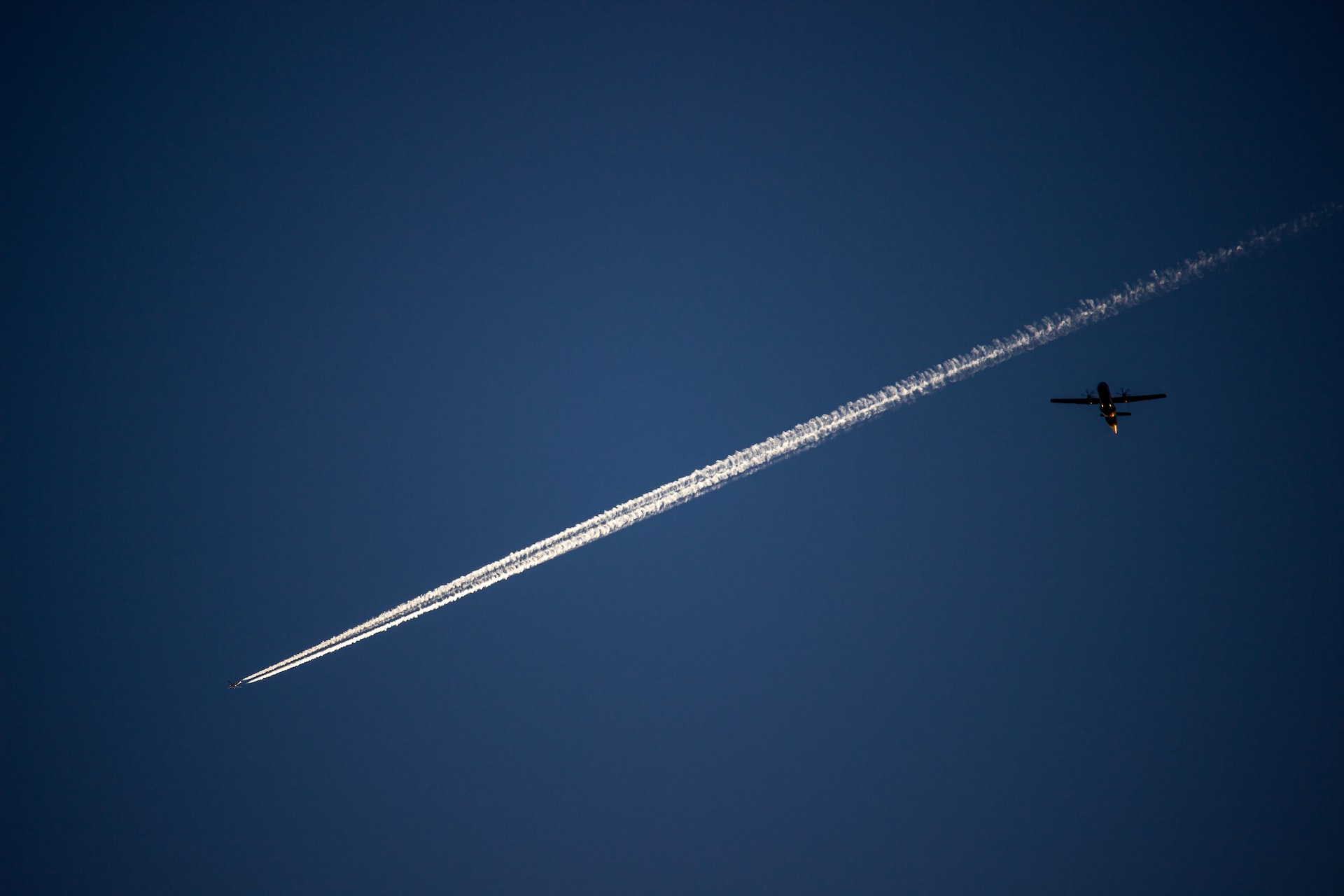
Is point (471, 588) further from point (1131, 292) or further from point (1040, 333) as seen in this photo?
point (1131, 292)

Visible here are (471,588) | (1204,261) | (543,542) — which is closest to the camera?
(1204,261)

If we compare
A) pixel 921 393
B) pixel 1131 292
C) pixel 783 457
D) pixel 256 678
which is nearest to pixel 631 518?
pixel 783 457

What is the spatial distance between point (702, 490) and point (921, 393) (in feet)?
48.4

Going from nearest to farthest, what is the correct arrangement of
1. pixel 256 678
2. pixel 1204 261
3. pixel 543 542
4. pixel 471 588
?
pixel 1204 261 → pixel 471 588 → pixel 543 542 → pixel 256 678

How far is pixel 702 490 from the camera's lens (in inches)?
1838

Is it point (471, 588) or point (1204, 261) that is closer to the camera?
point (1204, 261)

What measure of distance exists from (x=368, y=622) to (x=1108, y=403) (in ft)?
181

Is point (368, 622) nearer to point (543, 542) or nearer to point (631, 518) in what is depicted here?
point (543, 542)

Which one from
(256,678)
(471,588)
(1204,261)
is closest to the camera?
(1204,261)

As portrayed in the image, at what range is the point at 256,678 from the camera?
216 feet

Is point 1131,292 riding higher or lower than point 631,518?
higher

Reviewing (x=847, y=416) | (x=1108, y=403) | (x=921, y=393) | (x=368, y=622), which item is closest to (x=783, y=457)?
(x=847, y=416)

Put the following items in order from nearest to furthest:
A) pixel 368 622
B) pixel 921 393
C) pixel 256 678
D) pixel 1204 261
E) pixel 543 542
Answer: pixel 1204 261 < pixel 921 393 < pixel 543 542 < pixel 368 622 < pixel 256 678

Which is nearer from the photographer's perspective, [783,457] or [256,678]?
[783,457]
